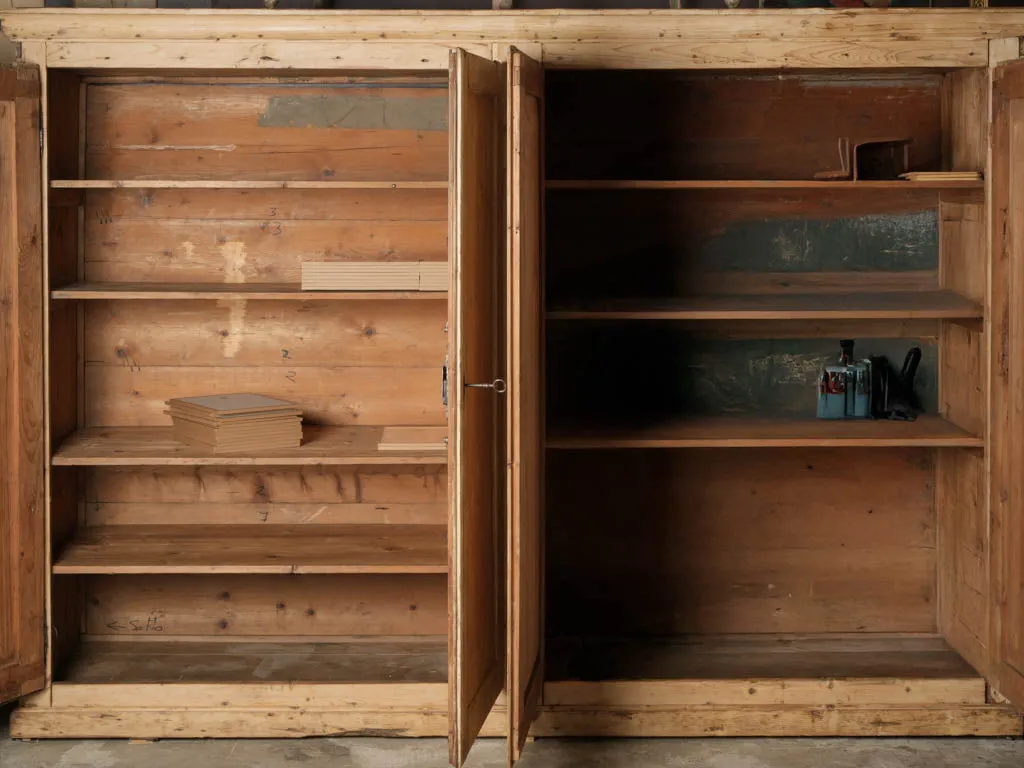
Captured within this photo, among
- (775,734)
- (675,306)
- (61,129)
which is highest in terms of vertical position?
(61,129)

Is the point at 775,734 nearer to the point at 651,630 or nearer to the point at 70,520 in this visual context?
the point at 651,630

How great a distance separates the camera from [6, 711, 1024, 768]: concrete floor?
3.78 m

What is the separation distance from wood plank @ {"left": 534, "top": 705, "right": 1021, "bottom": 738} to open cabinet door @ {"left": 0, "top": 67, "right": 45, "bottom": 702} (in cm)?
158

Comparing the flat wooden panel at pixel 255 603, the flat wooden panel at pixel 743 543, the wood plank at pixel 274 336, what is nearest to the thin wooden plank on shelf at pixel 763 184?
Answer: the wood plank at pixel 274 336

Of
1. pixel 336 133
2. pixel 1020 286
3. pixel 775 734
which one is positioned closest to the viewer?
pixel 1020 286

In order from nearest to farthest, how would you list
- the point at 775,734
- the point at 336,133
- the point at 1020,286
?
the point at 1020,286
the point at 775,734
the point at 336,133

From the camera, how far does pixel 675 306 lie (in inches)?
158

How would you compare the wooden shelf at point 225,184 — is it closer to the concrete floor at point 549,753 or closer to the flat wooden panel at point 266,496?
the flat wooden panel at point 266,496

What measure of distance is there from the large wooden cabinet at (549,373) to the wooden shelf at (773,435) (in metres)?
0.02

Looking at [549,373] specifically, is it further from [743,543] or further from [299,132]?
[299,132]

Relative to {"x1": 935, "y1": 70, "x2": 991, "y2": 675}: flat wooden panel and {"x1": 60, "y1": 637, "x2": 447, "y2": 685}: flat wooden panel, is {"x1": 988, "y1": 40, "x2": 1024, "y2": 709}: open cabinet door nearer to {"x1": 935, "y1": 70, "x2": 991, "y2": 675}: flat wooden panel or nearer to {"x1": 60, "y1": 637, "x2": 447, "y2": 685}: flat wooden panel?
{"x1": 935, "y1": 70, "x2": 991, "y2": 675}: flat wooden panel

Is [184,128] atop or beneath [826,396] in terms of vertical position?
atop

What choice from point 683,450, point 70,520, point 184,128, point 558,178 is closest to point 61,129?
point 184,128

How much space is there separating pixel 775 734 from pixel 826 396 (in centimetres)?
111
